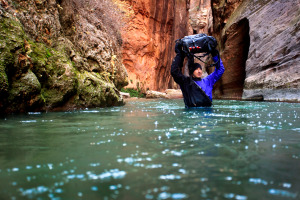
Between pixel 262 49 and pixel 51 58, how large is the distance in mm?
10180

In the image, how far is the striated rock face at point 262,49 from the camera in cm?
994

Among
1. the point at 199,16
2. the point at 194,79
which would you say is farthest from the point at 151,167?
the point at 199,16

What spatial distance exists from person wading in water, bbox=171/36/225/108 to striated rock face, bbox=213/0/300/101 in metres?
4.55

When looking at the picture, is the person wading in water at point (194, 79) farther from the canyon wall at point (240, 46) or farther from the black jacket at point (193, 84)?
the canyon wall at point (240, 46)

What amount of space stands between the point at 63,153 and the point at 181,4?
36.2 metres

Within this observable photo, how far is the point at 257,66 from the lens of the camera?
12.5 meters

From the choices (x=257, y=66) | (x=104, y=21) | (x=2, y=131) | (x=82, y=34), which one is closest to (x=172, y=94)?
(x=257, y=66)

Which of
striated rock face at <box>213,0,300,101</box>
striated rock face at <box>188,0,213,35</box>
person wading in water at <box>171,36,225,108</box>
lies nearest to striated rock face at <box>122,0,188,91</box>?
striated rock face at <box>213,0,300,101</box>

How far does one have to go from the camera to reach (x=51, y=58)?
6.32m

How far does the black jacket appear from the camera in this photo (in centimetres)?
647

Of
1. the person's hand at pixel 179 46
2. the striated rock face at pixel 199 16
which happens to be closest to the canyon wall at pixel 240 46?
the person's hand at pixel 179 46

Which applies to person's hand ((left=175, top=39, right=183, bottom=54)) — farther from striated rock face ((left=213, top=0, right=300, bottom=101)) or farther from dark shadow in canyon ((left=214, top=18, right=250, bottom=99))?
dark shadow in canyon ((left=214, top=18, right=250, bottom=99))

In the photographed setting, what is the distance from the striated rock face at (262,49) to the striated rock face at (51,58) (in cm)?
679

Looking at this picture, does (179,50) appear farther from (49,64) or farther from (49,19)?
(49,19)
